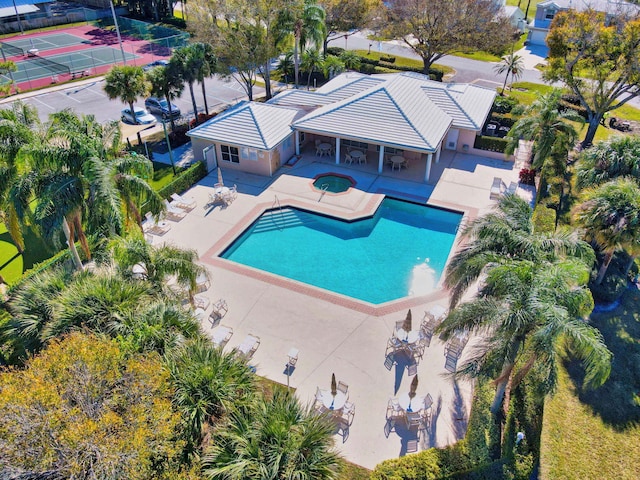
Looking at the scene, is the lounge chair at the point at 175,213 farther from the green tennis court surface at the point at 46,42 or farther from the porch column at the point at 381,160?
the green tennis court surface at the point at 46,42

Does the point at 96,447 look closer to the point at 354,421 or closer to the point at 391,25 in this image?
the point at 354,421

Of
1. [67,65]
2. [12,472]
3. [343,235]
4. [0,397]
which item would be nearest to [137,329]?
[0,397]

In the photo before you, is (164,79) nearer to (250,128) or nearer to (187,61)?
(187,61)

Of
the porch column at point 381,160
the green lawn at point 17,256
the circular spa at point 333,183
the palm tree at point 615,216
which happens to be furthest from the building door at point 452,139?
the green lawn at point 17,256

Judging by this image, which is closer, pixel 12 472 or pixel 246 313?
pixel 12 472

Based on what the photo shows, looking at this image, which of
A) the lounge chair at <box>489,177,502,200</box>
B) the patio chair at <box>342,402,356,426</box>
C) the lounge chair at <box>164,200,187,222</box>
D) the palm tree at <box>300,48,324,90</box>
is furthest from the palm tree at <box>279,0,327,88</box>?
the patio chair at <box>342,402,356,426</box>

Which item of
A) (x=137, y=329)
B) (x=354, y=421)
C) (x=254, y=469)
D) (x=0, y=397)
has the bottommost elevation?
(x=354, y=421)

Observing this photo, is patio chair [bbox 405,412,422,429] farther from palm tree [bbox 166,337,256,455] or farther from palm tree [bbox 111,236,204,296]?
palm tree [bbox 111,236,204,296]

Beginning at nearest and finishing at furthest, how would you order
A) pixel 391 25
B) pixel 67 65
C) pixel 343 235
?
1. pixel 343 235
2. pixel 391 25
3. pixel 67 65
